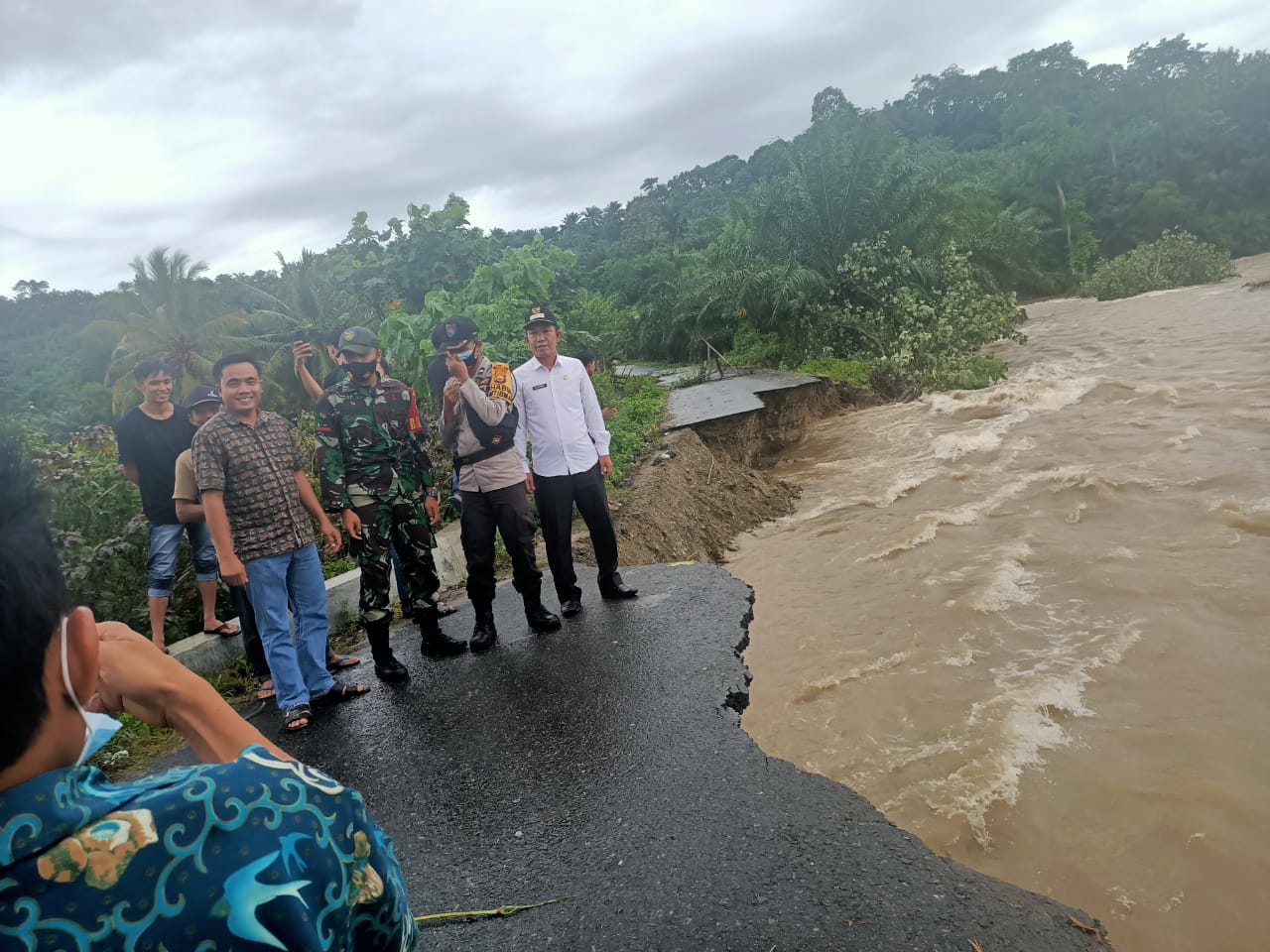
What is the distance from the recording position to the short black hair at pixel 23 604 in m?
0.81

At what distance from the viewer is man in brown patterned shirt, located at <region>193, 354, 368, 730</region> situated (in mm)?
3807

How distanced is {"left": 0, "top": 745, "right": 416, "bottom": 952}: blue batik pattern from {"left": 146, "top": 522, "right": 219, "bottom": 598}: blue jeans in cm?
473

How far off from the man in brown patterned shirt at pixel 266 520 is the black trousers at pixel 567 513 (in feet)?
4.34

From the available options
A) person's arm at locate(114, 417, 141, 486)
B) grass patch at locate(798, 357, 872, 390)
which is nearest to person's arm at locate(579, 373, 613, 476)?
person's arm at locate(114, 417, 141, 486)

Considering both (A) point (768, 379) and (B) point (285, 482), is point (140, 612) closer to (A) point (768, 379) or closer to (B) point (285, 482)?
(B) point (285, 482)

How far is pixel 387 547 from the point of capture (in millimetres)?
4398

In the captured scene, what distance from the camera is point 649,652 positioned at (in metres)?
4.39

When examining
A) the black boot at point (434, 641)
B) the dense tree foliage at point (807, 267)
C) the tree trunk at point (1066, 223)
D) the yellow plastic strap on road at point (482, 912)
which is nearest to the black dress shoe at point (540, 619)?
the black boot at point (434, 641)

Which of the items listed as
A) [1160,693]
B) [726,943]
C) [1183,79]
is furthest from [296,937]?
[1183,79]

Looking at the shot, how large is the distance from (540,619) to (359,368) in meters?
1.84

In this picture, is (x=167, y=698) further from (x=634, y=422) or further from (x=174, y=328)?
(x=174, y=328)

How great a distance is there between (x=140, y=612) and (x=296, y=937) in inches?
238

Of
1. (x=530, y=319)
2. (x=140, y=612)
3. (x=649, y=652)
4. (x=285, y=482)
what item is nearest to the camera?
(x=285, y=482)

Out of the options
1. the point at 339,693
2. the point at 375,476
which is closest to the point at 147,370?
the point at 375,476
